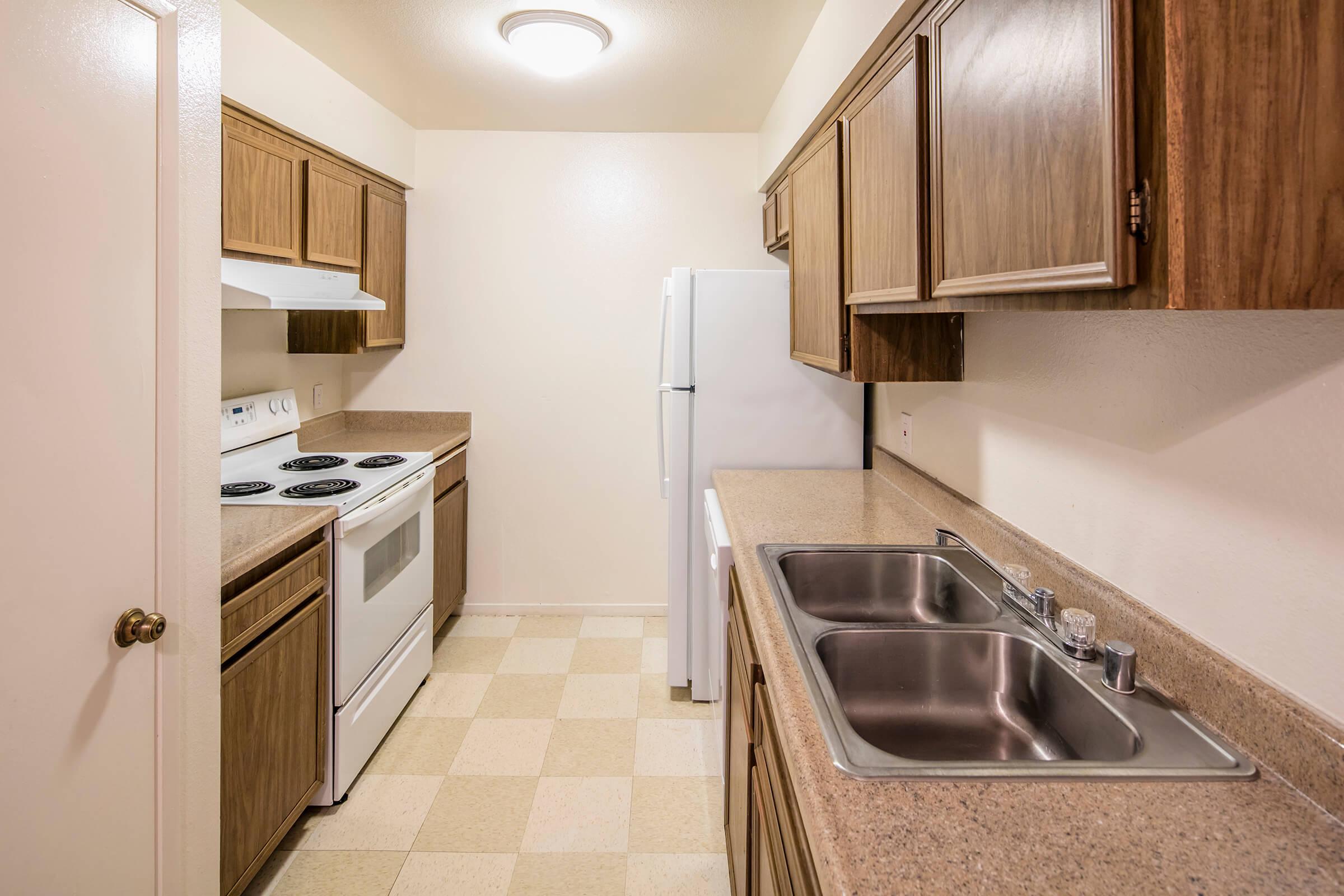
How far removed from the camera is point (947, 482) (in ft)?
6.90

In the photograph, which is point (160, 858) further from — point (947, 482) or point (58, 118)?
point (947, 482)

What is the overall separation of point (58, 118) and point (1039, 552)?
1.77m

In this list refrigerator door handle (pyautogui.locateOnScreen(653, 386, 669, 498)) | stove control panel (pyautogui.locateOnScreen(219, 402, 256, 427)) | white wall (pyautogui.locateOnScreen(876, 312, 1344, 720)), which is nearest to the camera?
white wall (pyautogui.locateOnScreen(876, 312, 1344, 720))

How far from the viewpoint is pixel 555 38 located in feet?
7.90

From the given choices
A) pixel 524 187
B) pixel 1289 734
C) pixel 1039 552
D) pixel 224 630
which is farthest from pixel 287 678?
pixel 524 187

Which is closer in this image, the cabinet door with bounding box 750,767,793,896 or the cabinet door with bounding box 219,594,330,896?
the cabinet door with bounding box 750,767,793,896

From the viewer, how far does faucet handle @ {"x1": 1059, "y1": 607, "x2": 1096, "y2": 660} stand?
3.75ft

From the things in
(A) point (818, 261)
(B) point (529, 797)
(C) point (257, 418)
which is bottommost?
(B) point (529, 797)

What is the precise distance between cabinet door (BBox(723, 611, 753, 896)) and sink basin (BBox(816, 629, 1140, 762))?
0.82ft

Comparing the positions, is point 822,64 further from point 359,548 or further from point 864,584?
point 359,548

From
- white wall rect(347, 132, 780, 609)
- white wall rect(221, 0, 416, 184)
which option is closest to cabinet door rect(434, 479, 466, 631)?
white wall rect(347, 132, 780, 609)

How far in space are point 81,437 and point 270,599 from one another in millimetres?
760

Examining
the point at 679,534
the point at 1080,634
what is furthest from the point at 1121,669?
the point at 679,534

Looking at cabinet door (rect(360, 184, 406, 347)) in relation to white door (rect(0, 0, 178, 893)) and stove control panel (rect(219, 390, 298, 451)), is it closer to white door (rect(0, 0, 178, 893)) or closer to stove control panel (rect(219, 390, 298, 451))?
stove control panel (rect(219, 390, 298, 451))
